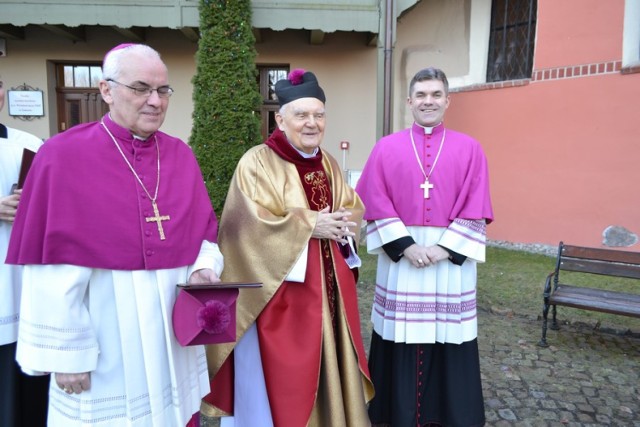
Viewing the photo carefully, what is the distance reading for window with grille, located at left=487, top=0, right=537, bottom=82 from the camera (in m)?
7.72

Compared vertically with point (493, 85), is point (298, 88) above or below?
below

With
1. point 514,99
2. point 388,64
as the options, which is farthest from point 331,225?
point 514,99

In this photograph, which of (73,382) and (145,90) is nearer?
(73,382)

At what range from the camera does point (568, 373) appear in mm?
3980

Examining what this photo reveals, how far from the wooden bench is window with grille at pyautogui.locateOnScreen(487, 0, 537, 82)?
13.2ft

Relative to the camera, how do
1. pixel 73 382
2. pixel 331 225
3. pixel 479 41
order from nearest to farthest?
1. pixel 73 382
2. pixel 331 225
3. pixel 479 41

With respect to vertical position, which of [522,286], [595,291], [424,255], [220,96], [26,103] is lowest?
[522,286]

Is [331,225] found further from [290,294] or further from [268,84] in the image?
[268,84]

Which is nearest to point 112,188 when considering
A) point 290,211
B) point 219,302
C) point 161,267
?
point 161,267

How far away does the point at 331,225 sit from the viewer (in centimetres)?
244

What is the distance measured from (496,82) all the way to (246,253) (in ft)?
22.1

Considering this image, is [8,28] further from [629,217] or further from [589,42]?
[629,217]

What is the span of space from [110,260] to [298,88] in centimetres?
127

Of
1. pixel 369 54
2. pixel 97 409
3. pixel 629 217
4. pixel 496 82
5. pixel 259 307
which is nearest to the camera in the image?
pixel 97 409
